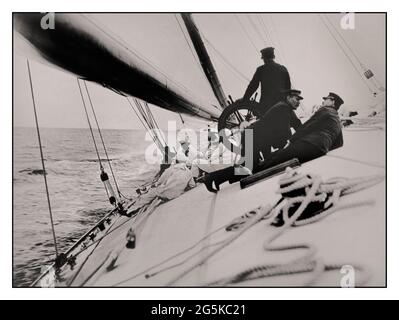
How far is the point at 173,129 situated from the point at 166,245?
48 centimetres

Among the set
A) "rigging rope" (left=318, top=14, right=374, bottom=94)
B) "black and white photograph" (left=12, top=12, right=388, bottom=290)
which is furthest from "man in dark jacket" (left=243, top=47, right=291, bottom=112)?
"rigging rope" (left=318, top=14, right=374, bottom=94)

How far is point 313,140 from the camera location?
6.06 feet

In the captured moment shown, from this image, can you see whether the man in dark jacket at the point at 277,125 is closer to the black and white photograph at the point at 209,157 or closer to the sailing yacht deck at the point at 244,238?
the black and white photograph at the point at 209,157

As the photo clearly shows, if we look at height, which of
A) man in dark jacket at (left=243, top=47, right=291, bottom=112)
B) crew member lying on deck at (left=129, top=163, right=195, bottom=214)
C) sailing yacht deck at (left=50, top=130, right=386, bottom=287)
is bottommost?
sailing yacht deck at (left=50, top=130, right=386, bottom=287)

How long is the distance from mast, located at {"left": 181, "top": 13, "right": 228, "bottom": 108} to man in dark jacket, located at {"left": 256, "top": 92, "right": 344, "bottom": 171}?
318 millimetres

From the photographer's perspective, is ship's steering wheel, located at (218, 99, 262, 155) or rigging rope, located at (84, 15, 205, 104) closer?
rigging rope, located at (84, 15, 205, 104)

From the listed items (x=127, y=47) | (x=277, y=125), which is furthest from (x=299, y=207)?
(x=127, y=47)

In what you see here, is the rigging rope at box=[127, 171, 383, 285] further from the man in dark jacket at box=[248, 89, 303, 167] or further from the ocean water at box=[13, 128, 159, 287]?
the ocean water at box=[13, 128, 159, 287]

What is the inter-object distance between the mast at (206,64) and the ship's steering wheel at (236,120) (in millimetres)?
48

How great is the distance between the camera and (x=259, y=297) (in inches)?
70.7

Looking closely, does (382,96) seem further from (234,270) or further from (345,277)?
(234,270)

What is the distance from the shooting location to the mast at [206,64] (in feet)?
6.08

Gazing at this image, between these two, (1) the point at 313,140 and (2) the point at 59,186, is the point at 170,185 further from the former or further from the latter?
(1) the point at 313,140

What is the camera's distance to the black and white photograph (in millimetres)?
1788
